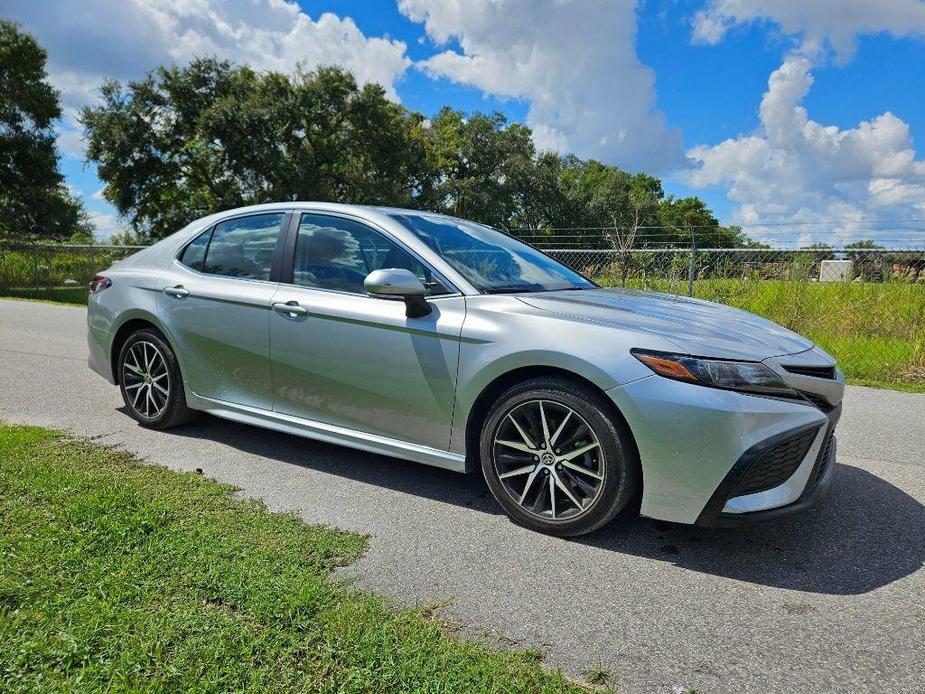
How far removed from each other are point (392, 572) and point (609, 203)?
5577cm

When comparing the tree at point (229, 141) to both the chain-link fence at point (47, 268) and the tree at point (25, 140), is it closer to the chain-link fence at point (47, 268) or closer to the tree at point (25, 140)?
the tree at point (25, 140)

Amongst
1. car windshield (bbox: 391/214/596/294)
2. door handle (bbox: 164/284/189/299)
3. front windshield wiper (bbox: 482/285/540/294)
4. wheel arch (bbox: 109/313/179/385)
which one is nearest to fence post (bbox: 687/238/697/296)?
car windshield (bbox: 391/214/596/294)

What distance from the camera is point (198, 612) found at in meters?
2.36

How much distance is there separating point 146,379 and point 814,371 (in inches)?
167

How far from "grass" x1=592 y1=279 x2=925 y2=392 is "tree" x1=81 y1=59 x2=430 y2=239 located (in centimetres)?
2525

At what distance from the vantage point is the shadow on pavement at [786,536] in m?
2.91

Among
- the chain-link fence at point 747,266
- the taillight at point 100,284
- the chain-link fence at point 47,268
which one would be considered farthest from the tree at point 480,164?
the taillight at point 100,284

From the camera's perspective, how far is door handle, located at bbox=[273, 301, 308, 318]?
3.88m

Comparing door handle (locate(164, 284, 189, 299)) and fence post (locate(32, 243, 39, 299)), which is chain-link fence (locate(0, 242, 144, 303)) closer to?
fence post (locate(32, 243, 39, 299))

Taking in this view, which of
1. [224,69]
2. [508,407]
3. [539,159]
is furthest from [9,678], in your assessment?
[539,159]

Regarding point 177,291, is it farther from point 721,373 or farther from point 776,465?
point 776,465

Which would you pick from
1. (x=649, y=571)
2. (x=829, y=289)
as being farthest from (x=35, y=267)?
(x=649, y=571)

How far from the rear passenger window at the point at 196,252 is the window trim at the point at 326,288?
820mm

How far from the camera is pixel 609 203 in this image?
Result: 2189 inches
